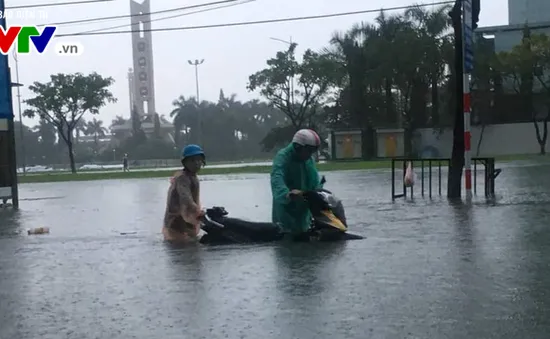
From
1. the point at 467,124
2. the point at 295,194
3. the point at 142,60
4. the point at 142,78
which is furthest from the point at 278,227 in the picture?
the point at 142,78

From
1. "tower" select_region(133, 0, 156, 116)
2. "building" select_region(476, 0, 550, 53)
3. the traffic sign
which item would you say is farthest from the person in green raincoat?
"building" select_region(476, 0, 550, 53)

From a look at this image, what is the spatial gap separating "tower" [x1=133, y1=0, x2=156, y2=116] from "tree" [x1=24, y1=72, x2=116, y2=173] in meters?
3.12

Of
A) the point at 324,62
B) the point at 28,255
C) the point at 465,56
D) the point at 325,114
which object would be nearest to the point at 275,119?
the point at 325,114

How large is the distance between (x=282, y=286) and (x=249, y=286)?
0.28 meters

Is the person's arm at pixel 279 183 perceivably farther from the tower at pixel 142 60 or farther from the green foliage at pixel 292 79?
the green foliage at pixel 292 79

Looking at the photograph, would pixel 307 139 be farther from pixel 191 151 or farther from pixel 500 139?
pixel 500 139

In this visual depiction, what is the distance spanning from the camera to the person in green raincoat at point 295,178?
33.2 ft

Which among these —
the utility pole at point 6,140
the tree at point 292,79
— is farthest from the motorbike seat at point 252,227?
the tree at point 292,79

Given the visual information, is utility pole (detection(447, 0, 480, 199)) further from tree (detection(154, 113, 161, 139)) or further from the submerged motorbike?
tree (detection(154, 113, 161, 139))

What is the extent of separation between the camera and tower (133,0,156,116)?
3128cm

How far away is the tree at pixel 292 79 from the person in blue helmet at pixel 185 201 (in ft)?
153

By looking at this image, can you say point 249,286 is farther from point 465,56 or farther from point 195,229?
point 465,56

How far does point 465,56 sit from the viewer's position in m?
15.8

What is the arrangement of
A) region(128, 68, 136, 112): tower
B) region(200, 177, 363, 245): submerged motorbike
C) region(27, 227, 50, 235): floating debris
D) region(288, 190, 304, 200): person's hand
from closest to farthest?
1. region(288, 190, 304, 200): person's hand
2. region(200, 177, 363, 245): submerged motorbike
3. region(27, 227, 50, 235): floating debris
4. region(128, 68, 136, 112): tower
